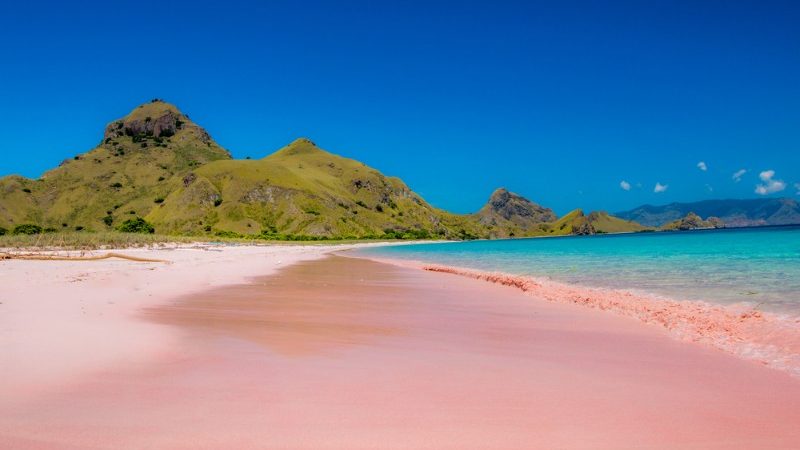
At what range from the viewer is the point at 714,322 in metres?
9.22

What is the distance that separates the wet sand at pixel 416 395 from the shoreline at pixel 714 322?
1.49 ft

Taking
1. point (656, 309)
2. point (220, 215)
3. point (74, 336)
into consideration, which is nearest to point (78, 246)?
point (74, 336)

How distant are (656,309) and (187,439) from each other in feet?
33.4

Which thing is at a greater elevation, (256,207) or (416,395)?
(256,207)

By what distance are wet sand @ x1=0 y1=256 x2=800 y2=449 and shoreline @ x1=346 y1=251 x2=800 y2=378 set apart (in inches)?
17.9

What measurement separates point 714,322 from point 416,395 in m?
6.92

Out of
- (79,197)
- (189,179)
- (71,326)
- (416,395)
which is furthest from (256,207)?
(416,395)

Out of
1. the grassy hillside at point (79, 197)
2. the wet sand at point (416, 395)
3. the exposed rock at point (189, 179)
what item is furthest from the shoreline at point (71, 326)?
the exposed rock at point (189, 179)

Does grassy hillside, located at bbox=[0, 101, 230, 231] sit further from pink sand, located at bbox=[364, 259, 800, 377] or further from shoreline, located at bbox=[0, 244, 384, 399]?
pink sand, located at bbox=[364, 259, 800, 377]

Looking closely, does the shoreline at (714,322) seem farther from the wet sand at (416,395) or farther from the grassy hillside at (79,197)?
the grassy hillside at (79,197)

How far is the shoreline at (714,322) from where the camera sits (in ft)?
22.9

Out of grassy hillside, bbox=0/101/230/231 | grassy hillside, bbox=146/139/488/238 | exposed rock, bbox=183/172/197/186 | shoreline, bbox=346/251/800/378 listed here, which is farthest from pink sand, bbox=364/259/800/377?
exposed rock, bbox=183/172/197/186

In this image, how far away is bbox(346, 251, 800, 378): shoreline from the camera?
6.99 m

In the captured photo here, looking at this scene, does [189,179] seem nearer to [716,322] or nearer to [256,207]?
[256,207]
